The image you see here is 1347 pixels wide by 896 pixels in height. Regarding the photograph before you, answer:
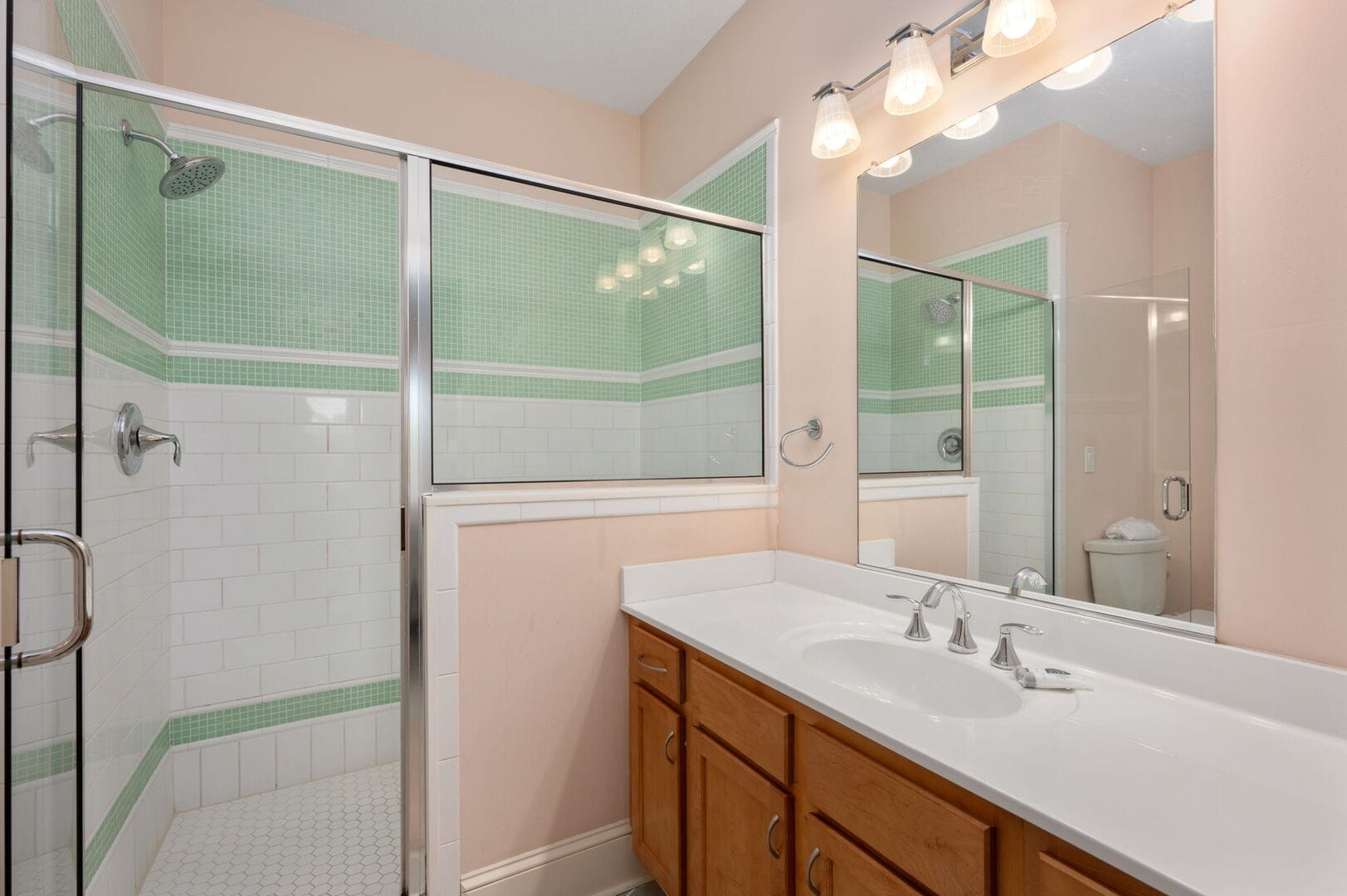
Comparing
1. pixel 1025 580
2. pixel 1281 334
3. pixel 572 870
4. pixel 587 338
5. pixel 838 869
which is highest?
pixel 587 338

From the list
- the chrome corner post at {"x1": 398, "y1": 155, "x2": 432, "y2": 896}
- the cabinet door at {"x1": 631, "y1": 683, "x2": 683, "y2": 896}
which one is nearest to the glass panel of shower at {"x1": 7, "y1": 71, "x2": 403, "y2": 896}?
the chrome corner post at {"x1": 398, "y1": 155, "x2": 432, "y2": 896}

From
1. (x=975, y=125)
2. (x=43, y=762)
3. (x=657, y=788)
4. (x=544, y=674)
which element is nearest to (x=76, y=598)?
(x=43, y=762)

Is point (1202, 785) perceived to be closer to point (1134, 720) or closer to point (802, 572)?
point (1134, 720)

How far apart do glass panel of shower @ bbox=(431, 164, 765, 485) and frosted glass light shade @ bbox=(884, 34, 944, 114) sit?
2.15 feet

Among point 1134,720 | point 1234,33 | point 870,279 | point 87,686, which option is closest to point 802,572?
point 870,279

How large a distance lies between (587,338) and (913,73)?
3.42 feet

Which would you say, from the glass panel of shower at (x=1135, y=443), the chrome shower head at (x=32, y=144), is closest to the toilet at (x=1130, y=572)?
the glass panel of shower at (x=1135, y=443)

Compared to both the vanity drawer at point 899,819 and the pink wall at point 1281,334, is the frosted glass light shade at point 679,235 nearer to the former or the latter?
the pink wall at point 1281,334

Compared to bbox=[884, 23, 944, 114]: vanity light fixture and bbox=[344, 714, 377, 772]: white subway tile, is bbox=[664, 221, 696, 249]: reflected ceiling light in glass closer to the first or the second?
bbox=[884, 23, 944, 114]: vanity light fixture

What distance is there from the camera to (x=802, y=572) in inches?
75.2

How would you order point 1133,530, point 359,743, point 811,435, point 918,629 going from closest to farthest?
point 1133,530 → point 918,629 → point 811,435 → point 359,743

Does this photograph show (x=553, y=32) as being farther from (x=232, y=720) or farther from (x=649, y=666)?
(x=232, y=720)

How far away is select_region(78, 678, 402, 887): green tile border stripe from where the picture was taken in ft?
5.26

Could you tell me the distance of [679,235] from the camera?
78.2 inches
